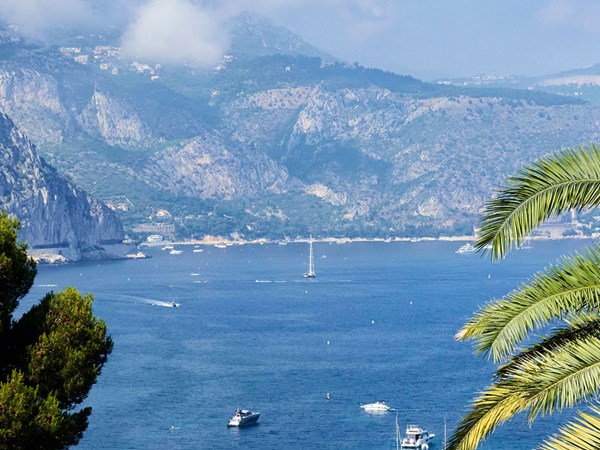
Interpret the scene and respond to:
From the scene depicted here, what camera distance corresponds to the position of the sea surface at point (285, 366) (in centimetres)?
6378

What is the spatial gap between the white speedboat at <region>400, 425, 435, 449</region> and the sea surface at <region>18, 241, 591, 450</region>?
2.28 ft

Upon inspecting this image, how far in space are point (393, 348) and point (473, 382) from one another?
19789 millimetres

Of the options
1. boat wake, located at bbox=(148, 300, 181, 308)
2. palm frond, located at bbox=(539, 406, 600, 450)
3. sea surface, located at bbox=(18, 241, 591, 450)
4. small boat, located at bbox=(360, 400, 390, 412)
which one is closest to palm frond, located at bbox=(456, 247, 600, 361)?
palm frond, located at bbox=(539, 406, 600, 450)

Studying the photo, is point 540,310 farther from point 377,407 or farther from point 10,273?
point 377,407

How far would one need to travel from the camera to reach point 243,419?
65.7 meters

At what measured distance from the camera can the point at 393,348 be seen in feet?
319

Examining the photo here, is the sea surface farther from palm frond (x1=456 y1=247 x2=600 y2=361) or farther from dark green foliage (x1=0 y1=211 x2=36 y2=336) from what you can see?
palm frond (x1=456 y1=247 x2=600 y2=361)

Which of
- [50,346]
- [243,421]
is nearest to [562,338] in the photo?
[50,346]

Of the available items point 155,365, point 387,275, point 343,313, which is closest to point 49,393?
point 155,365

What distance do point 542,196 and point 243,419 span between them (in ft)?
182

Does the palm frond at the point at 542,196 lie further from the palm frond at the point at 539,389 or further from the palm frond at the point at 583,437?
the palm frond at the point at 583,437

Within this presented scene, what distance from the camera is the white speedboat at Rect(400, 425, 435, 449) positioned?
5978cm

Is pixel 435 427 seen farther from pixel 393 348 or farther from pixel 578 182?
pixel 578 182

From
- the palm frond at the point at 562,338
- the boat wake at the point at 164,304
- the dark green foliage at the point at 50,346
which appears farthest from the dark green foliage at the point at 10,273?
the boat wake at the point at 164,304
